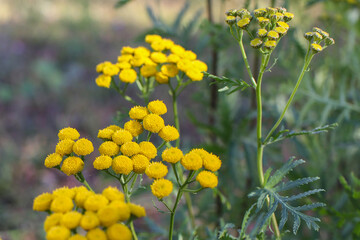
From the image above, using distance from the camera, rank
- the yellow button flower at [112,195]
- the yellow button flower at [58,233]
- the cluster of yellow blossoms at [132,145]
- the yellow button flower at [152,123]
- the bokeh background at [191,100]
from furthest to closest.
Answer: the bokeh background at [191,100]
the yellow button flower at [152,123]
the cluster of yellow blossoms at [132,145]
the yellow button flower at [112,195]
the yellow button flower at [58,233]

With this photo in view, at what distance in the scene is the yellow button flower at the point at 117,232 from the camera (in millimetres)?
1086

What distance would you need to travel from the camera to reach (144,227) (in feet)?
11.7

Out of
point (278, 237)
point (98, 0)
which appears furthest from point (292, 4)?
point (98, 0)

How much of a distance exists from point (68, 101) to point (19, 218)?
1.98 meters

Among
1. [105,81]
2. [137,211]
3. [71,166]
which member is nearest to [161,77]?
[105,81]

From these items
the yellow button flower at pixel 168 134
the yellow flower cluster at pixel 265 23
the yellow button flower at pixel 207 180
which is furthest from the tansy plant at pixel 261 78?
the yellow button flower at pixel 168 134

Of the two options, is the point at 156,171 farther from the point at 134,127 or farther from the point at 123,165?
the point at 134,127

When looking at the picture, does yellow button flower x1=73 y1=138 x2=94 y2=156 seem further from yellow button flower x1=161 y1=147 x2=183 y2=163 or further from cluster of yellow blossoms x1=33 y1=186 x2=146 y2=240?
yellow button flower x1=161 y1=147 x2=183 y2=163

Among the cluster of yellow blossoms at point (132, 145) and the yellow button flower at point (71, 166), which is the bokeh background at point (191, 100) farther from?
the yellow button flower at point (71, 166)

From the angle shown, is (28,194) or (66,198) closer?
(66,198)

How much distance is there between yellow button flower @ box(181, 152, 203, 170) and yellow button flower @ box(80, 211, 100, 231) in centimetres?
33

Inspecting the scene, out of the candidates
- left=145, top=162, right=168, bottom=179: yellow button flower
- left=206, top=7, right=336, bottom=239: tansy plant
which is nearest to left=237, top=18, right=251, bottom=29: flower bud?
left=206, top=7, right=336, bottom=239: tansy plant

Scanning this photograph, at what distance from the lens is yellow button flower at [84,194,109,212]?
1141 mm

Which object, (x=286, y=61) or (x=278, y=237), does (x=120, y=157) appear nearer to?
(x=278, y=237)
